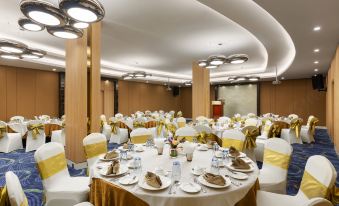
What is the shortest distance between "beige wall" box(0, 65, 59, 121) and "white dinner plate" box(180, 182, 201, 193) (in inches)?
421

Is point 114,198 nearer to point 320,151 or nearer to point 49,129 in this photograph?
point 49,129

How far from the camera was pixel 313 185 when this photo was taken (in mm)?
1975

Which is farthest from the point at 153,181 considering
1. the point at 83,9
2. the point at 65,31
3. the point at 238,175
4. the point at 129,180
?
the point at 65,31

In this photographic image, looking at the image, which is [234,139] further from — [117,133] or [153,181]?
[117,133]

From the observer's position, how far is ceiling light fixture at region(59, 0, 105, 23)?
2443mm

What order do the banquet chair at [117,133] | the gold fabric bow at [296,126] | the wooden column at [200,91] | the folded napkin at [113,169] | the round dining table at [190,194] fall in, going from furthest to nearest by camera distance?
1. the wooden column at [200,91]
2. the banquet chair at [117,133]
3. the gold fabric bow at [296,126]
4. the folded napkin at [113,169]
5. the round dining table at [190,194]

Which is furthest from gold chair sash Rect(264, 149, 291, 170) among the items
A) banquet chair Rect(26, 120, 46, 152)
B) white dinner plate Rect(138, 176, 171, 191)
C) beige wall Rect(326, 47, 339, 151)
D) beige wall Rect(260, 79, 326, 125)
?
beige wall Rect(260, 79, 326, 125)

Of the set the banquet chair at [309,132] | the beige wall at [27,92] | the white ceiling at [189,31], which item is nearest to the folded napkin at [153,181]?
the white ceiling at [189,31]

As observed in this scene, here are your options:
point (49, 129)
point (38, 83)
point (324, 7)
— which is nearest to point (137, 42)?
point (49, 129)

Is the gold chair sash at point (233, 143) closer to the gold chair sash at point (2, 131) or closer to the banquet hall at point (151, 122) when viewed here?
the banquet hall at point (151, 122)

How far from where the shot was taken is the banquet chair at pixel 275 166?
2584mm
